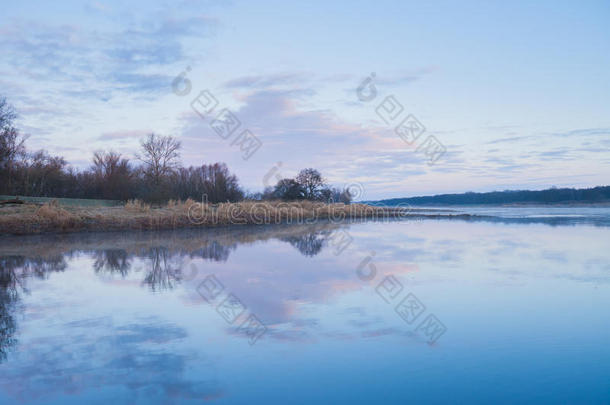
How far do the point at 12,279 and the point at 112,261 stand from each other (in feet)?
6.95

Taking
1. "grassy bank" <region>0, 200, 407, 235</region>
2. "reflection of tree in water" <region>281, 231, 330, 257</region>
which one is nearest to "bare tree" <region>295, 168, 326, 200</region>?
"grassy bank" <region>0, 200, 407, 235</region>

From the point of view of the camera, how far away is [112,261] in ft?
29.8

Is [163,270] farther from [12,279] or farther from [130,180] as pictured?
[130,180]

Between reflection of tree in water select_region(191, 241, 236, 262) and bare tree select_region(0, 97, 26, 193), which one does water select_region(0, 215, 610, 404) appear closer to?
reflection of tree in water select_region(191, 241, 236, 262)

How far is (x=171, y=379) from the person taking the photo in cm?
327

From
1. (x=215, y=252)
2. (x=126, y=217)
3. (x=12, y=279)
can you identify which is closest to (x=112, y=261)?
(x=12, y=279)

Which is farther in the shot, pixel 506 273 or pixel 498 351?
pixel 506 273

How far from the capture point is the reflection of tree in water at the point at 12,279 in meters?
4.27

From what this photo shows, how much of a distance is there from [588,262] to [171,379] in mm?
8779

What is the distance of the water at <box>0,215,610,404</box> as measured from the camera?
3.13m

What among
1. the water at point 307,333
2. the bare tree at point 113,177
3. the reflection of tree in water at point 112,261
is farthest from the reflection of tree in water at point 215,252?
the bare tree at point 113,177

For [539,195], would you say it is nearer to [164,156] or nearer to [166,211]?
[164,156]

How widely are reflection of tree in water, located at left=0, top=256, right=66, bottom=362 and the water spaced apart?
0.04 meters

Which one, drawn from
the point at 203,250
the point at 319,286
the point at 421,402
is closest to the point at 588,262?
the point at 319,286
